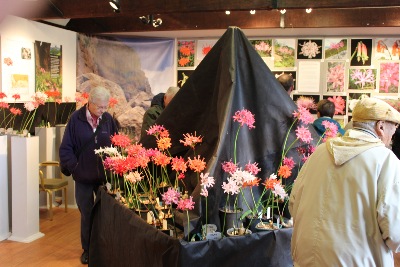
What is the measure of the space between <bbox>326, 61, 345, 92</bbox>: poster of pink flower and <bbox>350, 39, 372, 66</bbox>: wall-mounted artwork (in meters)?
0.19

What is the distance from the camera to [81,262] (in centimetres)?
378

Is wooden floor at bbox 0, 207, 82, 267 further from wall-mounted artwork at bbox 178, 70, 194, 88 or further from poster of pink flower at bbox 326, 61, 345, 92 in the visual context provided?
poster of pink flower at bbox 326, 61, 345, 92

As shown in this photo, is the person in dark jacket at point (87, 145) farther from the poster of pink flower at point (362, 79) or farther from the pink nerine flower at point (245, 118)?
the poster of pink flower at point (362, 79)

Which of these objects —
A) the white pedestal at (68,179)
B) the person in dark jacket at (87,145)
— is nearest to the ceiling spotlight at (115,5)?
the person in dark jacket at (87,145)

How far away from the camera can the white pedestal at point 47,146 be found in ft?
17.9

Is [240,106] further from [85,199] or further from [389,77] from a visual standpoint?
[389,77]

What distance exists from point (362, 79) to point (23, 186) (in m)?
4.85

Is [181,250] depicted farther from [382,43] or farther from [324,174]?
[382,43]

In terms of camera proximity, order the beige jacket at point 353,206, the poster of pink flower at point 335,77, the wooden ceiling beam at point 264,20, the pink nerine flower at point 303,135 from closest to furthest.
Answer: the beige jacket at point 353,206, the pink nerine flower at point 303,135, the wooden ceiling beam at point 264,20, the poster of pink flower at point 335,77

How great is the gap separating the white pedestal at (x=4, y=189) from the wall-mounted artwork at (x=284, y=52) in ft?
13.2

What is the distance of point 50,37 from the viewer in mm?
5879

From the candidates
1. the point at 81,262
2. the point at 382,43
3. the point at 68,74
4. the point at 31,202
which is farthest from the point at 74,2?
the point at 382,43

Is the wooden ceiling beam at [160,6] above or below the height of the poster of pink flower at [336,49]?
above

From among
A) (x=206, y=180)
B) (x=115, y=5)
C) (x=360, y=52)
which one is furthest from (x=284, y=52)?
(x=206, y=180)
